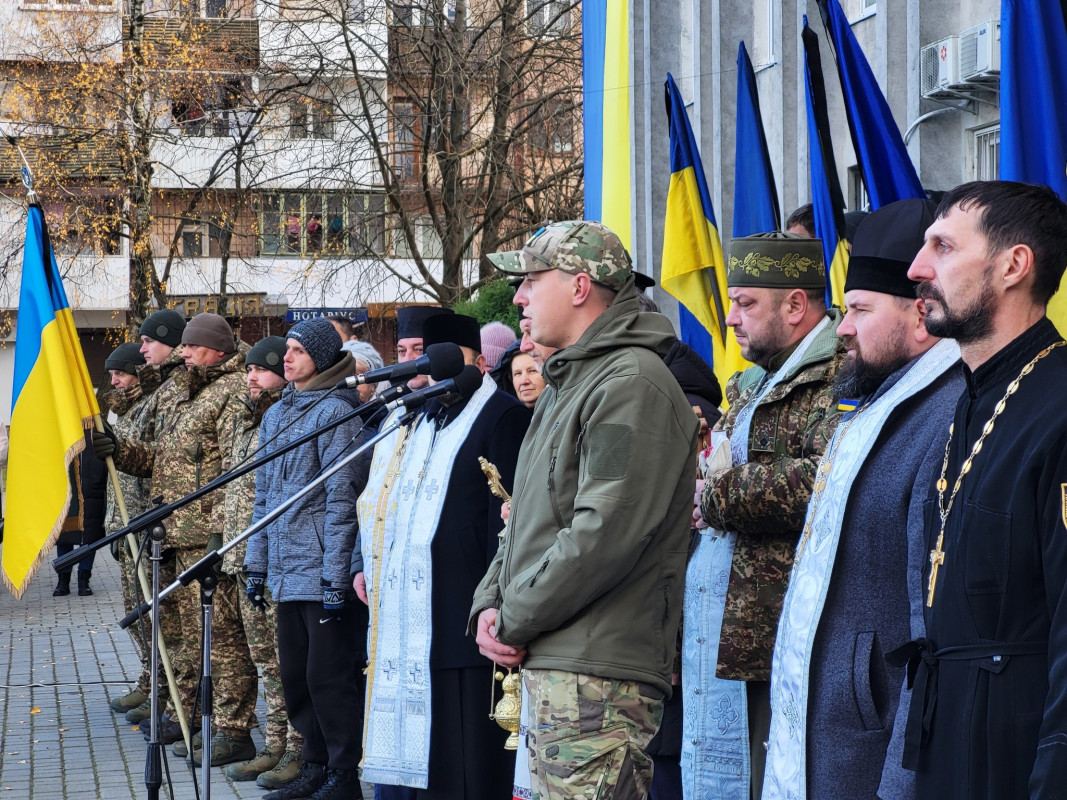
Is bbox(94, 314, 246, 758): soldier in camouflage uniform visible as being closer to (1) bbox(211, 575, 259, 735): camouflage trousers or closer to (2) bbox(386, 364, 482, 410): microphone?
(1) bbox(211, 575, 259, 735): camouflage trousers

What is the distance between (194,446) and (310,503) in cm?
167

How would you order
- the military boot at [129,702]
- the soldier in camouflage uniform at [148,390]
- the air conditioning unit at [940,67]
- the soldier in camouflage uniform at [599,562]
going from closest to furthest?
the soldier in camouflage uniform at [599,562]
the soldier in camouflage uniform at [148,390]
the military boot at [129,702]
the air conditioning unit at [940,67]

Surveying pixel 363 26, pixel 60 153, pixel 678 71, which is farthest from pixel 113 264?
pixel 678 71

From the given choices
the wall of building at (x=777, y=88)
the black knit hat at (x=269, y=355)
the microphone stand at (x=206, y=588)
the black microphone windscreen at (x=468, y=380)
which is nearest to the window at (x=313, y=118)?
the wall of building at (x=777, y=88)

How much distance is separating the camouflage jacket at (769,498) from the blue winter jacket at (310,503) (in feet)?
9.13

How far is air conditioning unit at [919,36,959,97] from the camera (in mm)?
11109

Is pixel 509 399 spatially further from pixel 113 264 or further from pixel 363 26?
pixel 113 264

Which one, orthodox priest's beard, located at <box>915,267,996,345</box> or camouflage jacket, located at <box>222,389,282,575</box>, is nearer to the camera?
orthodox priest's beard, located at <box>915,267,996,345</box>

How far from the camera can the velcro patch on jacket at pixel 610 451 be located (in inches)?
140

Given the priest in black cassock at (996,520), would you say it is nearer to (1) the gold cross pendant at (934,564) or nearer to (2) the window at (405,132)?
(1) the gold cross pendant at (934,564)

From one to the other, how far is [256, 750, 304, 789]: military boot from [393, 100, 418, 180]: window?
13.5m

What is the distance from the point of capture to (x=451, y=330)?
5.93 m

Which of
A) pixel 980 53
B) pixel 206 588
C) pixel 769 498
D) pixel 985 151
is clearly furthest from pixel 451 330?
pixel 985 151

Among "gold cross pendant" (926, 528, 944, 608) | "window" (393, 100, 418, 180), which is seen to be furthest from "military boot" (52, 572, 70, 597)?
"gold cross pendant" (926, 528, 944, 608)
